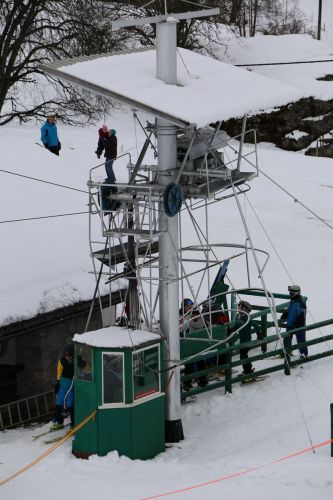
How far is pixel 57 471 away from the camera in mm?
14484

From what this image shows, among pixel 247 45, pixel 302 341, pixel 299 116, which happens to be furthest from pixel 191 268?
pixel 247 45

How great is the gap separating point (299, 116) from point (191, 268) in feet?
51.2

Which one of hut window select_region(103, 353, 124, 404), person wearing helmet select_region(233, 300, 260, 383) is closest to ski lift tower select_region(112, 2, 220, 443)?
hut window select_region(103, 353, 124, 404)

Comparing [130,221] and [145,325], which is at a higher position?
[130,221]

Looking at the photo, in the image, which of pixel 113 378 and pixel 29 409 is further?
pixel 29 409

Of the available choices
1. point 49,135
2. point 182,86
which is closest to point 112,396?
point 182,86

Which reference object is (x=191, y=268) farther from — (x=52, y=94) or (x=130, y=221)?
(x=52, y=94)

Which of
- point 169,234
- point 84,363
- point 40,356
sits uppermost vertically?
point 169,234

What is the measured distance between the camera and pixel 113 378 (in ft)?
48.9

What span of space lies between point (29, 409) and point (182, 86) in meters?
5.94

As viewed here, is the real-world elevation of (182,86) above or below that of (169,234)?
above

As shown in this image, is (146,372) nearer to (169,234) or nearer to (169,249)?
(169,249)

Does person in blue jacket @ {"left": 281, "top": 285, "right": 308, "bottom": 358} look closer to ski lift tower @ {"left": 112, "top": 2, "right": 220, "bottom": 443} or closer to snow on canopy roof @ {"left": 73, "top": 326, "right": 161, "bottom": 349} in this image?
ski lift tower @ {"left": 112, "top": 2, "right": 220, "bottom": 443}

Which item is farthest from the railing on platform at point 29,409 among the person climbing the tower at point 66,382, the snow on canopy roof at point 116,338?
the snow on canopy roof at point 116,338
